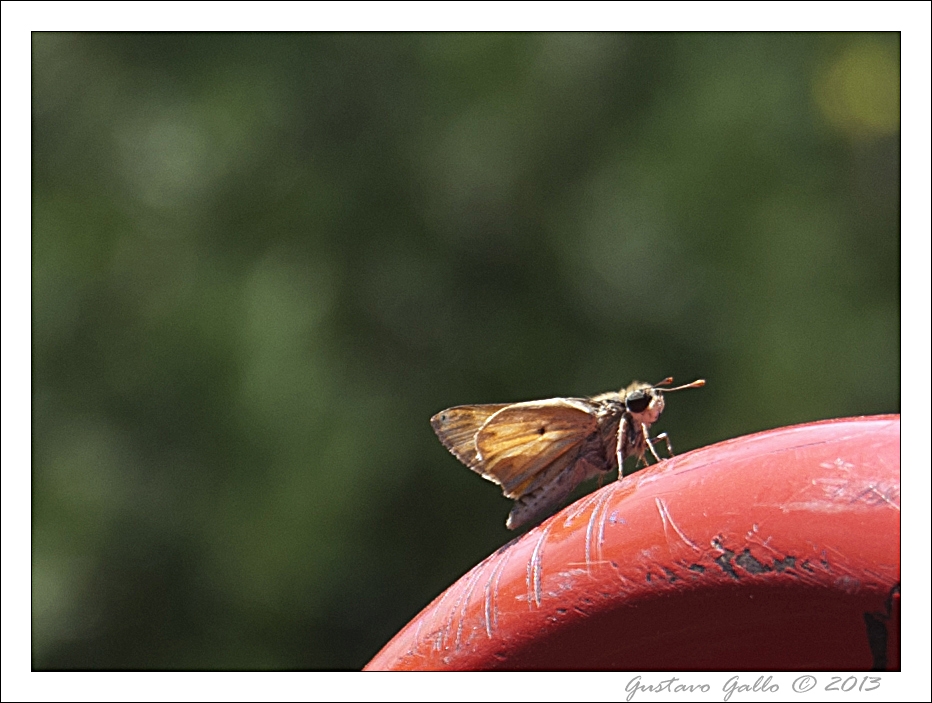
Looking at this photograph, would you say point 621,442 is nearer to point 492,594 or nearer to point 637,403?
point 637,403

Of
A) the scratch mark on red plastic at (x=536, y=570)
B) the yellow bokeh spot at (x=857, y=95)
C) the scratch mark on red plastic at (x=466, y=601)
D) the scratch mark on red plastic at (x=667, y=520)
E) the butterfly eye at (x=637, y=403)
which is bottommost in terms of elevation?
the scratch mark on red plastic at (x=466, y=601)

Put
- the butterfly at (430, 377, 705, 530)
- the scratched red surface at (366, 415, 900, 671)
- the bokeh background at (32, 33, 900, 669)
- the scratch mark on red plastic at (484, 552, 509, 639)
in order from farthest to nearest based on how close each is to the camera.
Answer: the bokeh background at (32, 33, 900, 669) → the butterfly at (430, 377, 705, 530) → the scratch mark on red plastic at (484, 552, 509, 639) → the scratched red surface at (366, 415, 900, 671)

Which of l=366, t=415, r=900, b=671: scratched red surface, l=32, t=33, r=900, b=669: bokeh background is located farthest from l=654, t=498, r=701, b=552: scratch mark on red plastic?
l=32, t=33, r=900, b=669: bokeh background

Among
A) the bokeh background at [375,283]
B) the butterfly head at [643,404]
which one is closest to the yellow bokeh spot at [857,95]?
the bokeh background at [375,283]

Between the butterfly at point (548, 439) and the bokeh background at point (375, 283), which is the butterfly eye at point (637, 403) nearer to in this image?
the butterfly at point (548, 439)

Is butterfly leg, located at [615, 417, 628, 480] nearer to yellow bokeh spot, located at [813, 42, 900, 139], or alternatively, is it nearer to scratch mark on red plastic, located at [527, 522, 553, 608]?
scratch mark on red plastic, located at [527, 522, 553, 608]

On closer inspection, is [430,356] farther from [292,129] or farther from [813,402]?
[813,402]
